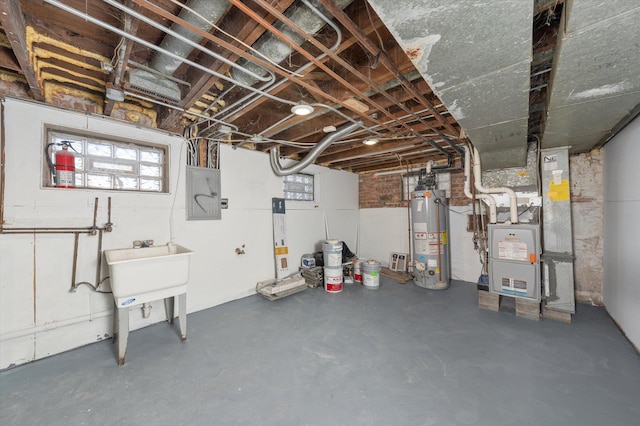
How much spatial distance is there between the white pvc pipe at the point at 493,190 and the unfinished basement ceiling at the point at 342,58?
0.74 ft

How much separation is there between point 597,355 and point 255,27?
380 cm

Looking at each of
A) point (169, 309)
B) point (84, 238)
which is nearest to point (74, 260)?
point (84, 238)

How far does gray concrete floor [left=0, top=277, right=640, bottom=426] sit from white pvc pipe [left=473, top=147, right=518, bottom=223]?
1.29 m

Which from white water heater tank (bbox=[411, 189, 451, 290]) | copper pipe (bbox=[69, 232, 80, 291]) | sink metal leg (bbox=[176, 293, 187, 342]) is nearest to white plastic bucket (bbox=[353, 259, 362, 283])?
white water heater tank (bbox=[411, 189, 451, 290])

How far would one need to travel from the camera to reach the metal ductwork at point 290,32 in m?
1.35

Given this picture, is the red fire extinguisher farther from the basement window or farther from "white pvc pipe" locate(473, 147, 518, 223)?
"white pvc pipe" locate(473, 147, 518, 223)

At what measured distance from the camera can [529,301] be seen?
293cm

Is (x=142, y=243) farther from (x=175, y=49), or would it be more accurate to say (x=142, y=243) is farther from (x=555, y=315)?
(x=555, y=315)

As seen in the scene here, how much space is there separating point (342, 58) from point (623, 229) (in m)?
3.37

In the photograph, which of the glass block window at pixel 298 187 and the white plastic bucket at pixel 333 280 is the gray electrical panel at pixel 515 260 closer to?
the white plastic bucket at pixel 333 280

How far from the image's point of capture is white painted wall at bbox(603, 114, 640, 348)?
229cm

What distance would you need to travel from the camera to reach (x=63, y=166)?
2297mm

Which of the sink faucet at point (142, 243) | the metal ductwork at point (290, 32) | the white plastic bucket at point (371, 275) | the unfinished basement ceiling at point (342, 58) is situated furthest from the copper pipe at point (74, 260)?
the white plastic bucket at point (371, 275)

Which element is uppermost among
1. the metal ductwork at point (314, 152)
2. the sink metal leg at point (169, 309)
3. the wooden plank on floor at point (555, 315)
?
the metal ductwork at point (314, 152)
